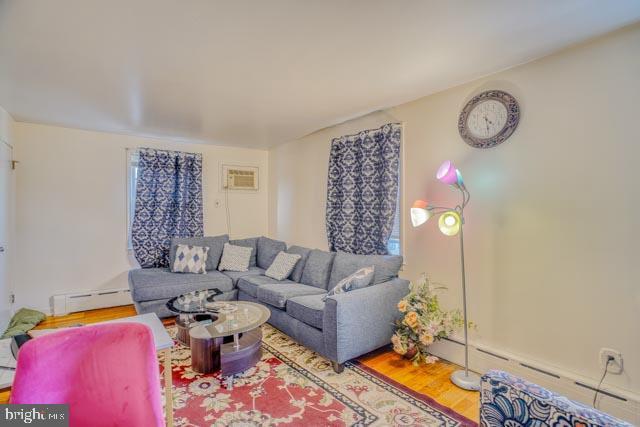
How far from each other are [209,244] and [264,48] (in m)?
3.04

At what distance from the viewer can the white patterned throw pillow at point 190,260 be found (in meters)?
3.96

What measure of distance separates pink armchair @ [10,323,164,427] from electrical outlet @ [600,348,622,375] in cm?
244

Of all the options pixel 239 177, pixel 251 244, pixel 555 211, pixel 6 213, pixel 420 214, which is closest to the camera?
pixel 555 211

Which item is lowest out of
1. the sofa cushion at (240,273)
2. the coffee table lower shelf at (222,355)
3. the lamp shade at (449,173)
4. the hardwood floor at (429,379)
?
the hardwood floor at (429,379)

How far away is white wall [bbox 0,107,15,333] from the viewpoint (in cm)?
310

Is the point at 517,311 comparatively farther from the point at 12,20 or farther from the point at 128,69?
the point at 12,20

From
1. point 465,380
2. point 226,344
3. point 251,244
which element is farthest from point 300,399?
point 251,244

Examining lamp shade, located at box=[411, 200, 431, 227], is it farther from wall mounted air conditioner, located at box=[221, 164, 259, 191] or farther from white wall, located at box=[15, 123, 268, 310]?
white wall, located at box=[15, 123, 268, 310]

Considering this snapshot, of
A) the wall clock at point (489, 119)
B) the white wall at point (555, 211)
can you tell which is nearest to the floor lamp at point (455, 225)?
the white wall at point (555, 211)

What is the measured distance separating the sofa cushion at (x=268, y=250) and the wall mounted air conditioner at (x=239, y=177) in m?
1.06

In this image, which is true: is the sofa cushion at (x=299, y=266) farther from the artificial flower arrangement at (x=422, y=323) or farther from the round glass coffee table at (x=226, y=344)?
the artificial flower arrangement at (x=422, y=323)

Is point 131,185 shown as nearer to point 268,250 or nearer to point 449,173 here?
point 268,250

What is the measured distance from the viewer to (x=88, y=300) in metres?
3.95

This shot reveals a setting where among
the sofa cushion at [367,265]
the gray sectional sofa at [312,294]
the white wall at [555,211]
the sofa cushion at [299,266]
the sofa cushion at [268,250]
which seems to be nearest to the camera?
the white wall at [555,211]
